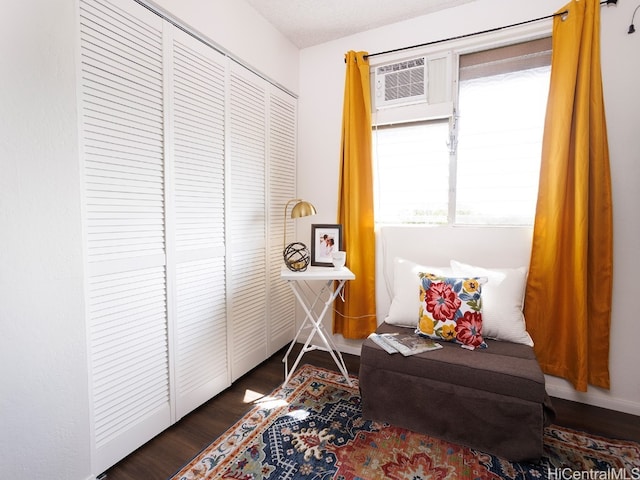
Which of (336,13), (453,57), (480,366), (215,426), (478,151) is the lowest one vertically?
(215,426)

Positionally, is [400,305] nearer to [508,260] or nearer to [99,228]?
[508,260]

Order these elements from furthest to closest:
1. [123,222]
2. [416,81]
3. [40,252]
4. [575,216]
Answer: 1. [416,81]
2. [575,216]
3. [123,222]
4. [40,252]

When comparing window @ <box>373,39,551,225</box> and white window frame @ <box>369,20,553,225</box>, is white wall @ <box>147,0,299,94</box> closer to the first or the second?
white window frame @ <box>369,20,553,225</box>

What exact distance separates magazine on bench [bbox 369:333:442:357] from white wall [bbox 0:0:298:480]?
147 centimetres

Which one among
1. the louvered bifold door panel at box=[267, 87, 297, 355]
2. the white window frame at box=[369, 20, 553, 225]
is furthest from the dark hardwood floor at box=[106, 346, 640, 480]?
the white window frame at box=[369, 20, 553, 225]

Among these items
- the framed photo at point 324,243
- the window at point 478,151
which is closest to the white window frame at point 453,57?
the window at point 478,151

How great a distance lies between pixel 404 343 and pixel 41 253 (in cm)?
178

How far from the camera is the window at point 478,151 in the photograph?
2.17 meters

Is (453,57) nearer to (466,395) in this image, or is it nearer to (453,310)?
(453,310)

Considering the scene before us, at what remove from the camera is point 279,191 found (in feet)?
8.92

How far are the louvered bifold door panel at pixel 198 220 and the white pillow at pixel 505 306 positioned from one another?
170cm

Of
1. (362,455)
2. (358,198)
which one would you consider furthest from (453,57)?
(362,455)

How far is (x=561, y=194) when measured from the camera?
1973mm

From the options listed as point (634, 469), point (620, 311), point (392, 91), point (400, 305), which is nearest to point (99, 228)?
point (400, 305)
